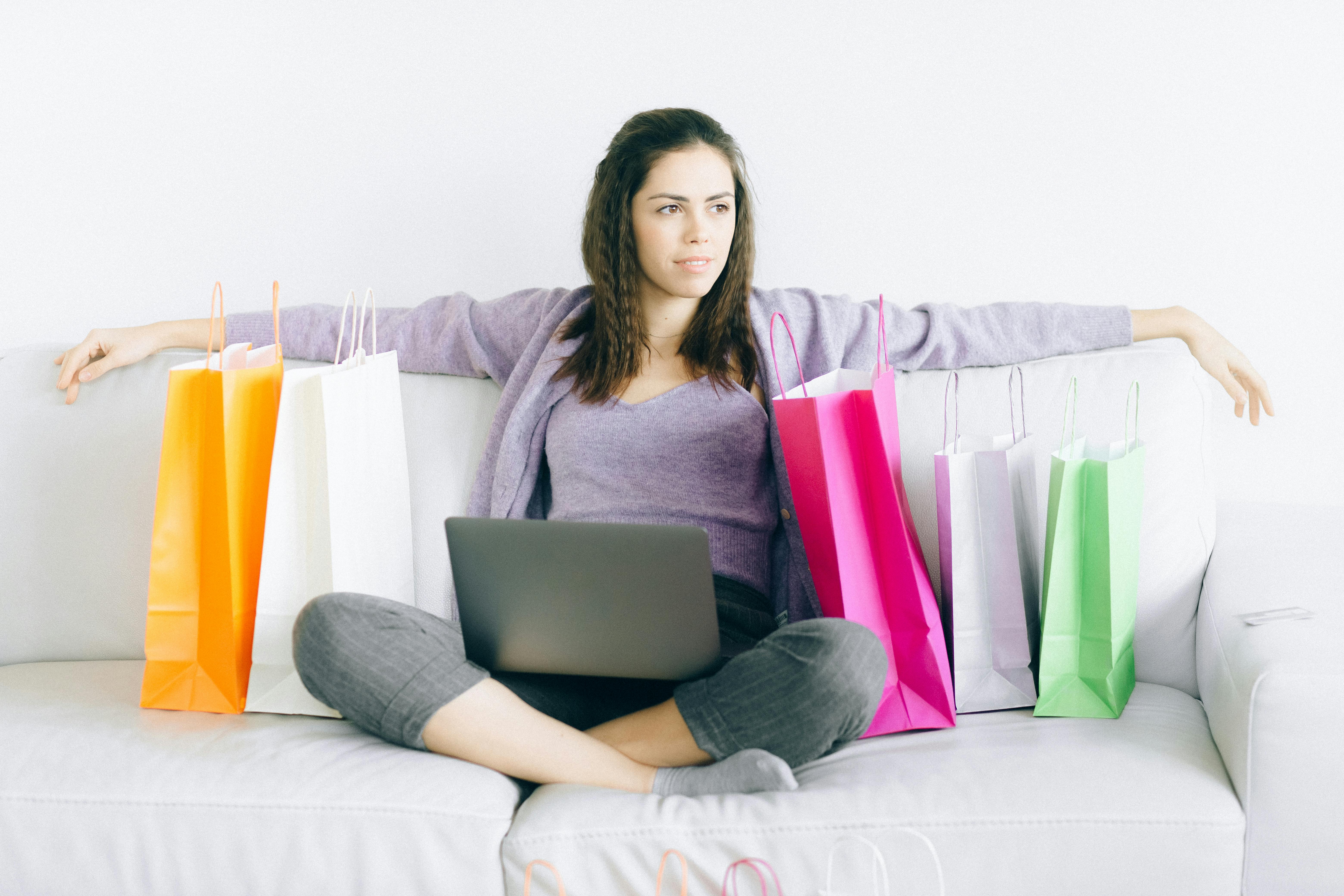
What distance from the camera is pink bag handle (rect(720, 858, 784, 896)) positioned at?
0.99m

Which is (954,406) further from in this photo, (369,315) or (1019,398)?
(369,315)

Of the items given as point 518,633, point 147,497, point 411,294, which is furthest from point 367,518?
point 411,294

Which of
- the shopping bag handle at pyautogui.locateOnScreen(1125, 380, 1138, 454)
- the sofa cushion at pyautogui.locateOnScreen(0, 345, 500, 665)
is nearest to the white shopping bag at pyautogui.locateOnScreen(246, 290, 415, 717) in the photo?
the sofa cushion at pyautogui.locateOnScreen(0, 345, 500, 665)

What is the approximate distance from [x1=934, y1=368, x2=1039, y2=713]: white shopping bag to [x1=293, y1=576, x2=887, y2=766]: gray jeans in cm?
19

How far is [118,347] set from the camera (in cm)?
169

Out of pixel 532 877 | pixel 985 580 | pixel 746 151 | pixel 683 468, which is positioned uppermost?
pixel 746 151

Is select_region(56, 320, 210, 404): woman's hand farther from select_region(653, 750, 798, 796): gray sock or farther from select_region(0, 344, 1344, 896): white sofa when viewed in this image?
select_region(653, 750, 798, 796): gray sock

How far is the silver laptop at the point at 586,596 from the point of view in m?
1.12

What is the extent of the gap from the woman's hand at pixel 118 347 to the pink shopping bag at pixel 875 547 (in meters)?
1.08

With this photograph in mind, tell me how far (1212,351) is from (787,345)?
0.72 meters

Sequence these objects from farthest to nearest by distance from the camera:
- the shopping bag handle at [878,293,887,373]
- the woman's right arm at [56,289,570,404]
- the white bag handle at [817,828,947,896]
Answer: the woman's right arm at [56,289,570,404]
the shopping bag handle at [878,293,887,373]
the white bag handle at [817,828,947,896]

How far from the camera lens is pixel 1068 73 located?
1818 millimetres

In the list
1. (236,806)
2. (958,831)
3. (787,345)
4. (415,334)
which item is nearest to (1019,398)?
(787,345)

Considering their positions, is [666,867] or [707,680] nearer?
[666,867]
